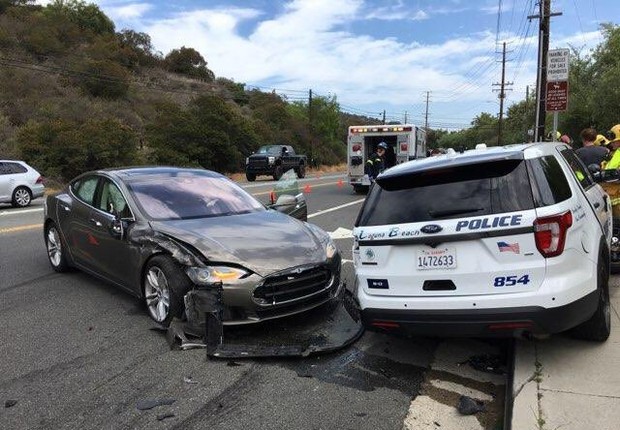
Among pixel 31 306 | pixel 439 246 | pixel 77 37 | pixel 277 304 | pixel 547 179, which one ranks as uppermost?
pixel 77 37

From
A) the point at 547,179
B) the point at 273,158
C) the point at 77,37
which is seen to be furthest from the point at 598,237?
the point at 77,37

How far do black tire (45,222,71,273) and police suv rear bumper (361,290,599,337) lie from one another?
16.0ft

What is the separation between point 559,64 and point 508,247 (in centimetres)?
1143

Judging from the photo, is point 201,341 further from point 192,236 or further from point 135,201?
point 135,201

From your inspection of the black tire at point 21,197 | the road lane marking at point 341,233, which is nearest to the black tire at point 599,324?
the road lane marking at point 341,233

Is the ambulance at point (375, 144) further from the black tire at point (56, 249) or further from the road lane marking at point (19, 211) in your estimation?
the black tire at point (56, 249)

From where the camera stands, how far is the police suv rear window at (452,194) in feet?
12.9

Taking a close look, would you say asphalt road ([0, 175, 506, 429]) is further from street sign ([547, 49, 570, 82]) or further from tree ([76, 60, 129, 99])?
tree ([76, 60, 129, 99])

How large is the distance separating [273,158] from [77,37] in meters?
37.3

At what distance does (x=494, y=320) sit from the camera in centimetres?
388

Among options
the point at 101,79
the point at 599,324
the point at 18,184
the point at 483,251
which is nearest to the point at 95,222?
the point at 483,251

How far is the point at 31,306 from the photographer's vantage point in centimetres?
611

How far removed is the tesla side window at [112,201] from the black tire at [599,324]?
4299mm

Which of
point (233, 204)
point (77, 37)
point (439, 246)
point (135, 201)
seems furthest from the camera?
point (77, 37)
